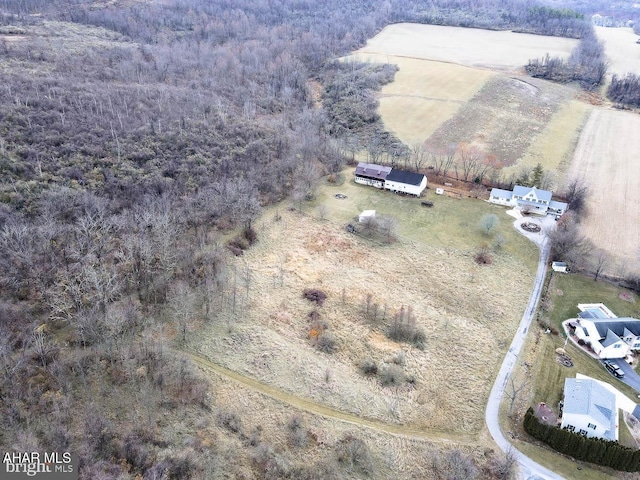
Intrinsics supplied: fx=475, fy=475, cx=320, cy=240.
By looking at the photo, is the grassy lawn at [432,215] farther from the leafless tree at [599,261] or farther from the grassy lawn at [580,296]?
the leafless tree at [599,261]

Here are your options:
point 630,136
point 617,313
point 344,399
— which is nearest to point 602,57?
point 630,136

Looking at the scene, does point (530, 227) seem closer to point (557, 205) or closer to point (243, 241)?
point (557, 205)

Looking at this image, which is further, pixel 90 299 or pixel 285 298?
pixel 285 298

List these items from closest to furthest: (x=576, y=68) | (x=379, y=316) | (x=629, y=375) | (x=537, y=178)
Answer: (x=629, y=375)
(x=379, y=316)
(x=537, y=178)
(x=576, y=68)

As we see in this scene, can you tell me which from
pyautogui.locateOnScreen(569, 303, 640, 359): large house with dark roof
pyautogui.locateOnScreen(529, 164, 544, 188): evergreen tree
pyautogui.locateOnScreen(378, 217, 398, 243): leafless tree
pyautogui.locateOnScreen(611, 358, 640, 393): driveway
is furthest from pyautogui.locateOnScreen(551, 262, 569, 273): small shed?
pyautogui.locateOnScreen(378, 217, 398, 243): leafless tree

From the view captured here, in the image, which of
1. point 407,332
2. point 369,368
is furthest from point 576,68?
point 369,368

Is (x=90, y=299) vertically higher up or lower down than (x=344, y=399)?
higher up

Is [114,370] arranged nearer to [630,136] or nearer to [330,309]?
[330,309]

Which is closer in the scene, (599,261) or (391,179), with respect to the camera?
(599,261)
